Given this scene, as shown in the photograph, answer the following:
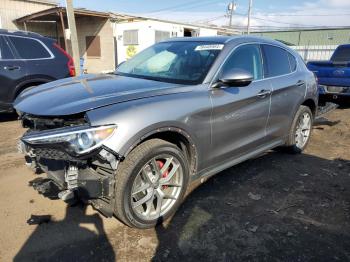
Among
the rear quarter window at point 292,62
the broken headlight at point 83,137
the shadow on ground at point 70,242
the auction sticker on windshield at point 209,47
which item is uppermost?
the auction sticker on windshield at point 209,47

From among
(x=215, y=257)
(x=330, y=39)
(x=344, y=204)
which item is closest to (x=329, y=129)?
(x=344, y=204)

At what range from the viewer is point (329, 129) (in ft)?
23.1

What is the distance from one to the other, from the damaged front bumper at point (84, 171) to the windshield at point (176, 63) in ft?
4.19

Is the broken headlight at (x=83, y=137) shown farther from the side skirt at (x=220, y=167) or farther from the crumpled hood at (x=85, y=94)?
the side skirt at (x=220, y=167)

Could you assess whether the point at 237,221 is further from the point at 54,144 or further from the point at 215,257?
the point at 54,144

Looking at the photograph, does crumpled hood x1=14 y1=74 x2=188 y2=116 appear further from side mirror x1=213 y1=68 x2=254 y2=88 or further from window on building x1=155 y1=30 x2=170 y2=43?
window on building x1=155 y1=30 x2=170 y2=43

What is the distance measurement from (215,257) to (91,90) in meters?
1.88

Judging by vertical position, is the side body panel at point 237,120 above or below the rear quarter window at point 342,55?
below

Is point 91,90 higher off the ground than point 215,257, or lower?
higher

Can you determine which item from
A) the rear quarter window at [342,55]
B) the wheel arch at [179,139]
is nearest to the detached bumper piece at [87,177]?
the wheel arch at [179,139]

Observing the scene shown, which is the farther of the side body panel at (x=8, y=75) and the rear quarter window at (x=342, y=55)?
the rear quarter window at (x=342, y=55)

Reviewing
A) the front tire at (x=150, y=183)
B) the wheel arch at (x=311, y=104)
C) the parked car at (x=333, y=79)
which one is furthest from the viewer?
the parked car at (x=333, y=79)

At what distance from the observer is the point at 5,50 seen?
6.85 metres

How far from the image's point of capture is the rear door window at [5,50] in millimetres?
6793
